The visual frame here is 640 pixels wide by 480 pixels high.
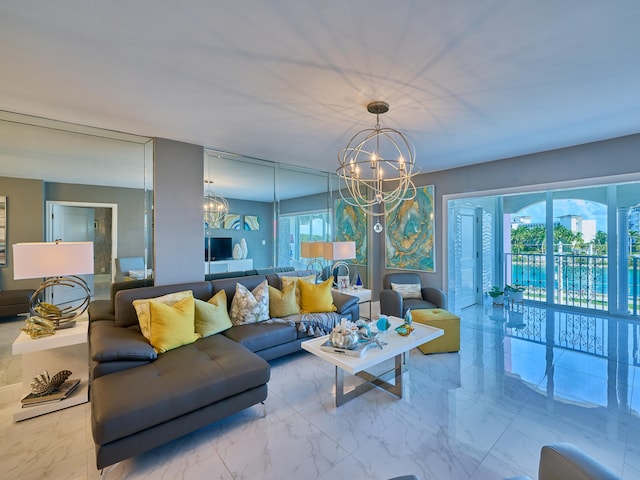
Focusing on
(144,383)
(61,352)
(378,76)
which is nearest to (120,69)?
(378,76)

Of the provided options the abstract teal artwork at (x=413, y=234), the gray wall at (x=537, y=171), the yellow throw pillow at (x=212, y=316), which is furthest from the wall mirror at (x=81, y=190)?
the gray wall at (x=537, y=171)

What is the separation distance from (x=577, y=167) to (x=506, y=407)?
122 inches

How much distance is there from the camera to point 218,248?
12.7 feet

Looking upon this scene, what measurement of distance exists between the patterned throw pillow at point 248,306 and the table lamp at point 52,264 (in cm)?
139

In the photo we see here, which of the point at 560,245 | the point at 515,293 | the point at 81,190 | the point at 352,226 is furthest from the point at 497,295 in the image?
the point at 81,190

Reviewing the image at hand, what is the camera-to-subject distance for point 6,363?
2891mm

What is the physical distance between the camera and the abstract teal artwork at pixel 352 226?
17.9 ft

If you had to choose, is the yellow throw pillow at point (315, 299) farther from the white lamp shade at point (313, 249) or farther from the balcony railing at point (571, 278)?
the balcony railing at point (571, 278)

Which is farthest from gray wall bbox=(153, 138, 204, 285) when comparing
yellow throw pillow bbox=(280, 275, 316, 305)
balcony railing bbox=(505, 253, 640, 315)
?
balcony railing bbox=(505, 253, 640, 315)

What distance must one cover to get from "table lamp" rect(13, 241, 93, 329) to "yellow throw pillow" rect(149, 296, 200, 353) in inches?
25.7

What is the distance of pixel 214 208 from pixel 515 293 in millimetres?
5787

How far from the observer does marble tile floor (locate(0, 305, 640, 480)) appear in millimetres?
1718

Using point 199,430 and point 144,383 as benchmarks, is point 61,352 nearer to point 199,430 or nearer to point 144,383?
point 144,383

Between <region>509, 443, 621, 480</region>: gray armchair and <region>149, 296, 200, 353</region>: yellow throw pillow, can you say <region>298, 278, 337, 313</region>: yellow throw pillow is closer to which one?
<region>149, 296, 200, 353</region>: yellow throw pillow
